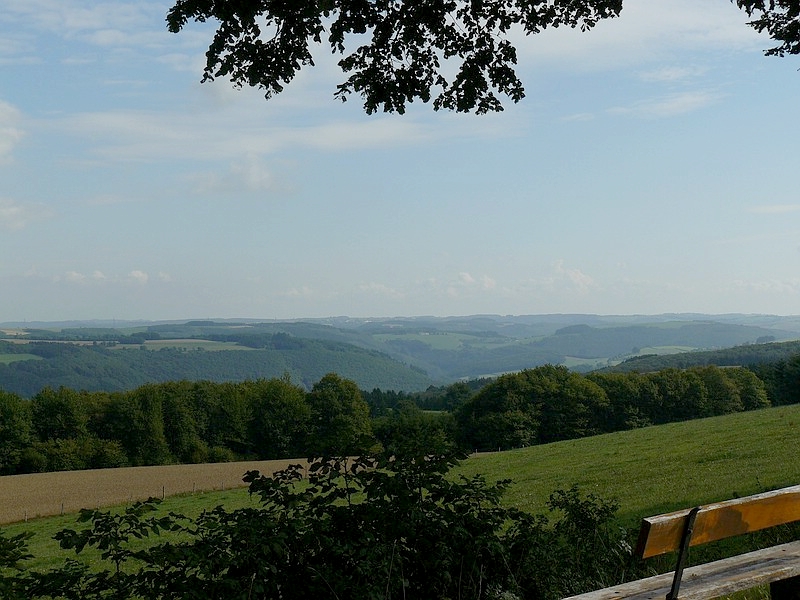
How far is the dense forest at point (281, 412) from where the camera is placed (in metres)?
63.3

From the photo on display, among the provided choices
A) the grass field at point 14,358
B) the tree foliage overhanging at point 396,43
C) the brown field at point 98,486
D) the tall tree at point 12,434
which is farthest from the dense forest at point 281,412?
the grass field at point 14,358

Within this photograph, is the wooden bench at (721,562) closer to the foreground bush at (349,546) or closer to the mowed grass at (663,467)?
the foreground bush at (349,546)

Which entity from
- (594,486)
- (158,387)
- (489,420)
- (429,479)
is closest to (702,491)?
(594,486)

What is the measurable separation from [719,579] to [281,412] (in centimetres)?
6655

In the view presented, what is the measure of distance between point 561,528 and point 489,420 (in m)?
59.5

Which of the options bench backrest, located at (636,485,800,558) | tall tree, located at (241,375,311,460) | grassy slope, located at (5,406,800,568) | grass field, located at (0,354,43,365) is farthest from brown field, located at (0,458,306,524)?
grass field, located at (0,354,43,365)

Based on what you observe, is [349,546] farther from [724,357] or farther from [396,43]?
[724,357]

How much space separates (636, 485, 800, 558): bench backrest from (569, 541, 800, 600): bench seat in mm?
503

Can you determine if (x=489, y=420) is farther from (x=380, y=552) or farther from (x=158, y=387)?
(x=380, y=552)

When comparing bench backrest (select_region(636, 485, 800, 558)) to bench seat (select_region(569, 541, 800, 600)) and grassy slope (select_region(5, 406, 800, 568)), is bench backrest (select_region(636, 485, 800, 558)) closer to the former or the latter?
bench seat (select_region(569, 541, 800, 600))

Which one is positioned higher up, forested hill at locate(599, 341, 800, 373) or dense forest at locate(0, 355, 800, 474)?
dense forest at locate(0, 355, 800, 474)

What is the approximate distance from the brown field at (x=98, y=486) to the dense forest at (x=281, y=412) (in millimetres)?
8037

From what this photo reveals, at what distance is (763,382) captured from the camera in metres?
77.2

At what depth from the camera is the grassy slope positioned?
1756cm
